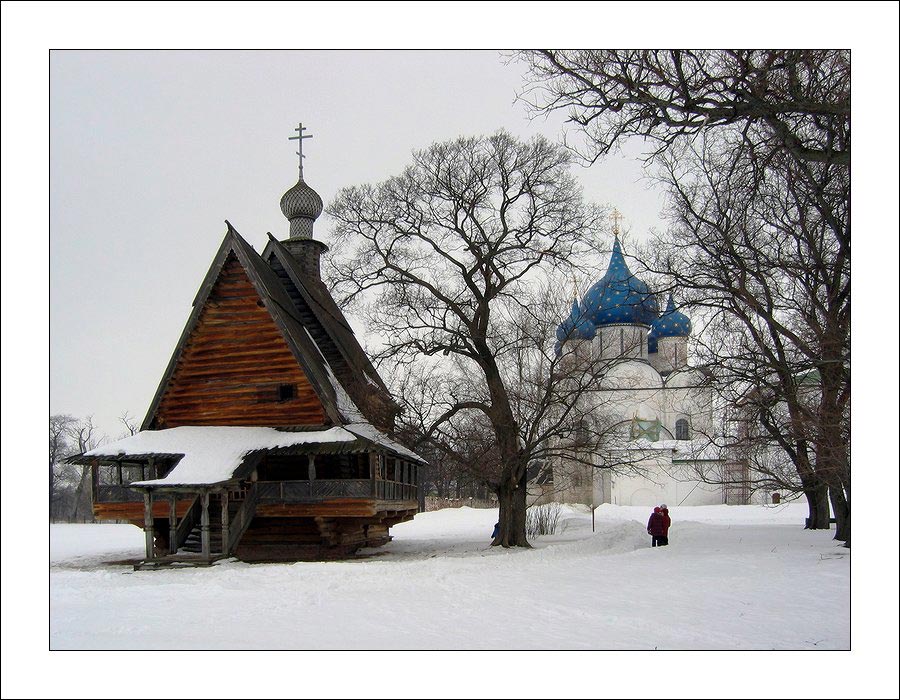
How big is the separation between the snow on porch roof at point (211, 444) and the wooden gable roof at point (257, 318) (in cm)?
57

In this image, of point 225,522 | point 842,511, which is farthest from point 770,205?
point 225,522

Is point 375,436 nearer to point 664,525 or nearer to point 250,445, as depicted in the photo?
point 250,445

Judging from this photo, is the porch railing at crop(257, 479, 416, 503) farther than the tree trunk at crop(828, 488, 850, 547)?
Yes

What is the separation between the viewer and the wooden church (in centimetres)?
2081

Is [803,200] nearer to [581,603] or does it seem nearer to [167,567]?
[581,603]

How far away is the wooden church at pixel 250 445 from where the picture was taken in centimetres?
2081

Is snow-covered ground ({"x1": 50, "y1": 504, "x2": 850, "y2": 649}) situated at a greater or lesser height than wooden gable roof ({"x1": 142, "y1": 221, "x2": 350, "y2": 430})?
lesser

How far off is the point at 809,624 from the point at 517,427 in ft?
46.9

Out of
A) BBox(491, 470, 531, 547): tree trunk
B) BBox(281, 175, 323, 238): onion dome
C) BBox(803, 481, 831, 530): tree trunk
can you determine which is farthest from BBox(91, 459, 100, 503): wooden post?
BBox(803, 481, 831, 530): tree trunk

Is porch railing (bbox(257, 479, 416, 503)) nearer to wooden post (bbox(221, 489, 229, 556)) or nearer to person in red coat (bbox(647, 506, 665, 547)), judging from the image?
wooden post (bbox(221, 489, 229, 556))

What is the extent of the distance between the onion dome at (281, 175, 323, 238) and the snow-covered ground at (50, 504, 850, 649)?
551 inches

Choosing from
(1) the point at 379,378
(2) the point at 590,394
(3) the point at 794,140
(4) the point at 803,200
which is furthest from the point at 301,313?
(3) the point at 794,140

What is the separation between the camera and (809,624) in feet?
35.4

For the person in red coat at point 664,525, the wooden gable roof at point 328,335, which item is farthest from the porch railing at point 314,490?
the person in red coat at point 664,525
